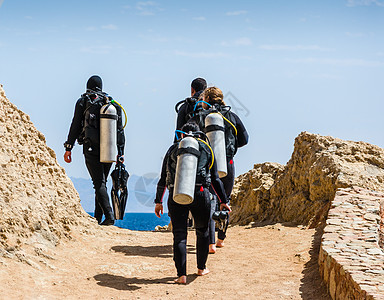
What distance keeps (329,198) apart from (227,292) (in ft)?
16.4

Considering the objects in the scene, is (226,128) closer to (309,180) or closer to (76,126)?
(76,126)

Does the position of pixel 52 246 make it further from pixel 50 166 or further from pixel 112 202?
pixel 112 202

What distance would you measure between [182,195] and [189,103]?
242 cm

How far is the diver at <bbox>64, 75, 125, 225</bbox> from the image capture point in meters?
9.59

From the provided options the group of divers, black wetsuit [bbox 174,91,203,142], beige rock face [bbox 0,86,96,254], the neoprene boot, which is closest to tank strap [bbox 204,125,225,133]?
the group of divers

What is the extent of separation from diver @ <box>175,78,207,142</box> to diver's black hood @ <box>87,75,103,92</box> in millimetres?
1570

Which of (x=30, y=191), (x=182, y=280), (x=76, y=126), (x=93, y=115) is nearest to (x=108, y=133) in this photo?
(x=93, y=115)

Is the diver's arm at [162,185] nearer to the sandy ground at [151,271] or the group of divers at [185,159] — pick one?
the group of divers at [185,159]

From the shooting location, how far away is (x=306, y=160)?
1245 centimetres

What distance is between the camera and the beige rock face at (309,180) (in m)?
11.3

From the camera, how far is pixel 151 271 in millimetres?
7684

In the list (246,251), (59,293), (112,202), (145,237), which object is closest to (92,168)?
(112,202)

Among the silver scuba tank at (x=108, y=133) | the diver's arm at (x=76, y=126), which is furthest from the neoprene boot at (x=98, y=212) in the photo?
the diver's arm at (x=76, y=126)

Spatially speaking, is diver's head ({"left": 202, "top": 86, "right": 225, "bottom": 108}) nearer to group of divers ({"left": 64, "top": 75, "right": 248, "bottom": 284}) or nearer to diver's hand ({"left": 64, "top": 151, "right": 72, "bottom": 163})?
group of divers ({"left": 64, "top": 75, "right": 248, "bottom": 284})
